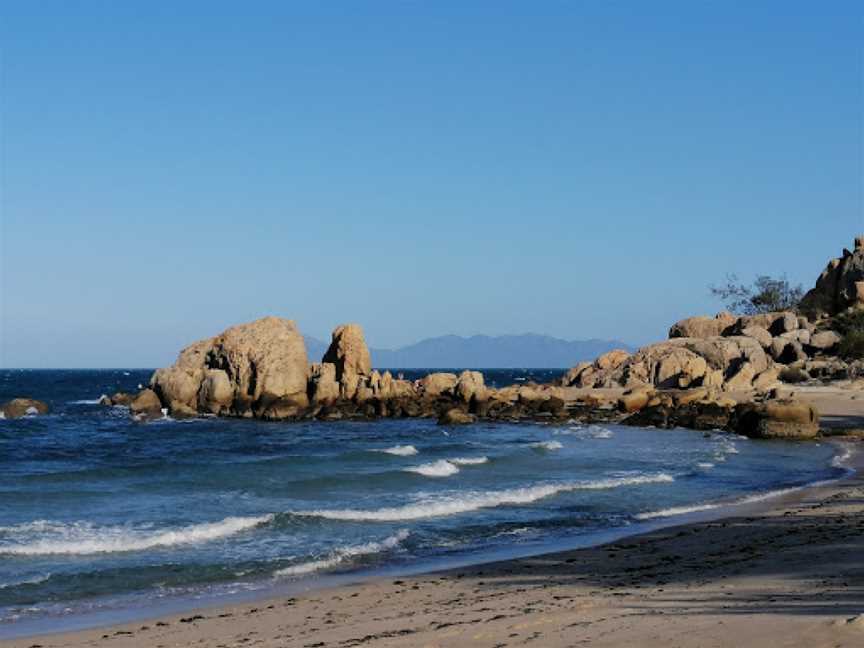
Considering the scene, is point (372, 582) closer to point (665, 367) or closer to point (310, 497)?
point (310, 497)

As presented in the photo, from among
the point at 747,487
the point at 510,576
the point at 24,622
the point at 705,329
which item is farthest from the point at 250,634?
the point at 705,329

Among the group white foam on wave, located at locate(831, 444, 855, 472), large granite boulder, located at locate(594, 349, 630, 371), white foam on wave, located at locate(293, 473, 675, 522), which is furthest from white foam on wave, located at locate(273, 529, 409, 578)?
large granite boulder, located at locate(594, 349, 630, 371)

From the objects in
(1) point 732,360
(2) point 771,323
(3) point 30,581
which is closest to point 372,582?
(3) point 30,581

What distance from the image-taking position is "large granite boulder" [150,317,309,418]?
193 ft

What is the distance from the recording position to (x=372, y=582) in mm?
16344

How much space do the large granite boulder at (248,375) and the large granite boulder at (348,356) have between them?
234 centimetres

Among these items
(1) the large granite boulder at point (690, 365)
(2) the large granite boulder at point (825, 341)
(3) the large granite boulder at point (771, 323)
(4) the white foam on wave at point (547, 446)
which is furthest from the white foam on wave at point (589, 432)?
(3) the large granite boulder at point (771, 323)

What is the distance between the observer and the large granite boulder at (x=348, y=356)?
2427 inches

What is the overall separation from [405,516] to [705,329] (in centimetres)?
6195

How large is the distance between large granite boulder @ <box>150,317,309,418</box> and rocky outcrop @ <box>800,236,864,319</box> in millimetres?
47487

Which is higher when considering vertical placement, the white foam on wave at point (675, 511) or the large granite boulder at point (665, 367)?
the large granite boulder at point (665, 367)

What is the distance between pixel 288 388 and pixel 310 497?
1317 inches

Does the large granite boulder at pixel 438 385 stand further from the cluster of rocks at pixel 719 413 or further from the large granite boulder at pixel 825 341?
the large granite boulder at pixel 825 341

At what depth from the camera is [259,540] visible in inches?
798
